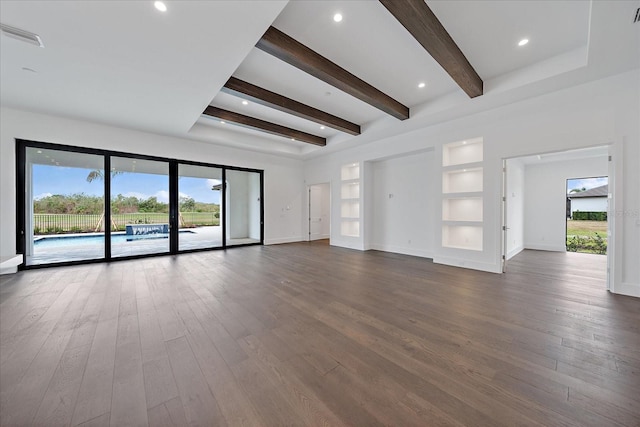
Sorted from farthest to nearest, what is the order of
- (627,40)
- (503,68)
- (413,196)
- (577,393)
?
(413,196) → (503,68) → (627,40) → (577,393)

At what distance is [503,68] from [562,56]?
2.17 feet

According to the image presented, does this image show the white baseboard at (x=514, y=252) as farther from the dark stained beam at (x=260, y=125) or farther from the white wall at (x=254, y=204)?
the white wall at (x=254, y=204)

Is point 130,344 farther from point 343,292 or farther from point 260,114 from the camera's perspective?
point 260,114

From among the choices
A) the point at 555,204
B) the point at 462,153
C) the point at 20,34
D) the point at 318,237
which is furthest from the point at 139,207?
the point at 555,204

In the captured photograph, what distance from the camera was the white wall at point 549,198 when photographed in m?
6.59

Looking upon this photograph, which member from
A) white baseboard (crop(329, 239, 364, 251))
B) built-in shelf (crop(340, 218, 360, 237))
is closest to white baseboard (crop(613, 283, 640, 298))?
white baseboard (crop(329, 239, 364, 251))

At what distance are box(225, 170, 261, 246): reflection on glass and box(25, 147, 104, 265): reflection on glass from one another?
346 centimetres

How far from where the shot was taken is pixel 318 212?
10.1 meters

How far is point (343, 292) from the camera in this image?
3.47m

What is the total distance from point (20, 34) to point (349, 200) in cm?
685

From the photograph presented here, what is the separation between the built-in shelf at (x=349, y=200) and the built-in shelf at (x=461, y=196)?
2.84 metres

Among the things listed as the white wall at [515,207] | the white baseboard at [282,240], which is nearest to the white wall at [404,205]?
the white wall at [515,207]

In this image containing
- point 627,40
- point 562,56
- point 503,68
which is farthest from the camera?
point 503,68

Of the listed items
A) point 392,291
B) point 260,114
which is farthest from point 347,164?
point 392,291
